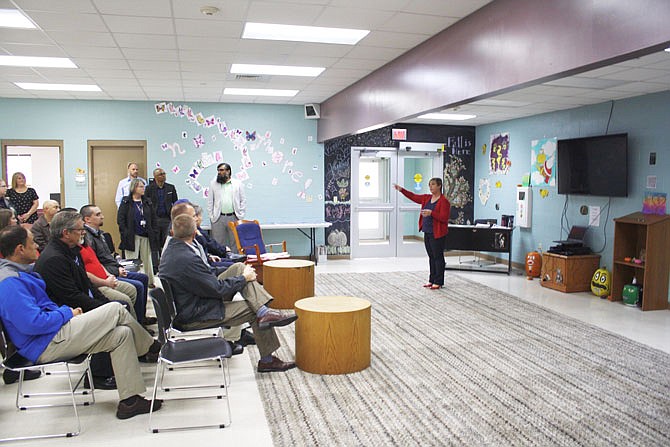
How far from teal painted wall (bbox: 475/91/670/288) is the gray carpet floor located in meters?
2.13

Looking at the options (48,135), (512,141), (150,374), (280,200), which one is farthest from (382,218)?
(150,374)

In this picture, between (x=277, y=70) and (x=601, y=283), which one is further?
(x=601, y=283)

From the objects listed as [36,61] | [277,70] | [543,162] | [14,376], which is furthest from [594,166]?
[36,61]

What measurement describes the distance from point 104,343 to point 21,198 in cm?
446

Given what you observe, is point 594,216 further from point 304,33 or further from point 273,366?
point 273,366

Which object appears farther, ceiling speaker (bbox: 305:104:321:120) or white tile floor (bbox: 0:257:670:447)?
ceiling speaker (bbox: 305:104:321:120)

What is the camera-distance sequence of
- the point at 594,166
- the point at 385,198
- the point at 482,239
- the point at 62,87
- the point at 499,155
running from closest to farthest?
1. the point at 594,166
2. the point at 62,87
3. the point at 482,239
4. the point at 499,155
5. the point at 385,198

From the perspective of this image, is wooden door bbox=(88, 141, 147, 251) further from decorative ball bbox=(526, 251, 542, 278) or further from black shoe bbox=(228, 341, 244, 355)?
decorative ball bbox=(526, 251, 542, 278)

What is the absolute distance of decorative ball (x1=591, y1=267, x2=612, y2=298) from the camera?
6.86m

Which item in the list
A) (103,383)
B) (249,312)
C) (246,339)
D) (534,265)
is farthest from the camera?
(534,265)

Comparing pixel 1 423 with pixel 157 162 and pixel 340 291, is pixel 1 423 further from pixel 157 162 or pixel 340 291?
pixel 157 162

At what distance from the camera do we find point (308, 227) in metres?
9.66

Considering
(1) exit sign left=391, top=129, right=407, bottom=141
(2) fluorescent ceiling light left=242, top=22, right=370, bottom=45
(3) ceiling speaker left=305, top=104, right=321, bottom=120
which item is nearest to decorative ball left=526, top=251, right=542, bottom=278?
(1) exit sign left=391, top=129, right=407, bottom=141

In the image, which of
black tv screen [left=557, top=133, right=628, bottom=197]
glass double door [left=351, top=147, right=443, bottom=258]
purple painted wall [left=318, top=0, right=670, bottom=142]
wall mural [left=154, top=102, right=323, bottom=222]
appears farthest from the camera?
glass double door [left=351, top=147, right=443, bottom=258]
